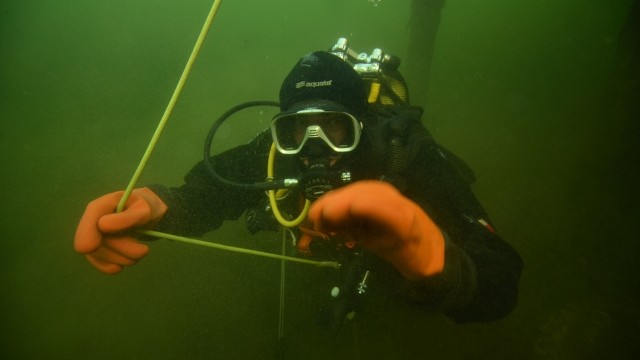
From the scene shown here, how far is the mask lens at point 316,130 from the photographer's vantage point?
184 cm

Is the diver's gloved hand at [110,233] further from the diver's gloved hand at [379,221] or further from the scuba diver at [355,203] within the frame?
the diver's gloved hand at [379,221]

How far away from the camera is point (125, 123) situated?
678cm

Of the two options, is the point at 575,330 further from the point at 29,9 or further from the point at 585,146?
the point at 29,9

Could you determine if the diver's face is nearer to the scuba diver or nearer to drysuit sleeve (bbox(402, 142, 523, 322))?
the scuba diver

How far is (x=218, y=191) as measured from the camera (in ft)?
8.30

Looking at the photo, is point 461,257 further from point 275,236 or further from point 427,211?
point 275,236

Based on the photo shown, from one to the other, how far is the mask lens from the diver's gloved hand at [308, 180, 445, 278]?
898mm

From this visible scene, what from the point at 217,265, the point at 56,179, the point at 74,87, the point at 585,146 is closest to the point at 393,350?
the point at 217,265

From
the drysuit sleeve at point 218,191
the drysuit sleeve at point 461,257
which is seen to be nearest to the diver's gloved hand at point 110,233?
the drysuit sleeve at point 218,191

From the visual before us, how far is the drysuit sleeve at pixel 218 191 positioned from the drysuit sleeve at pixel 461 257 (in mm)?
1269

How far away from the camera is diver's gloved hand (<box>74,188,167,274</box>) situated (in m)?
1.48

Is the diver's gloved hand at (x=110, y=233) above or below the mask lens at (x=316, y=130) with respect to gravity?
below

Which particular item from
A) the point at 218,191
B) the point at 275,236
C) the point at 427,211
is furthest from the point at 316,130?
the point at 275,236

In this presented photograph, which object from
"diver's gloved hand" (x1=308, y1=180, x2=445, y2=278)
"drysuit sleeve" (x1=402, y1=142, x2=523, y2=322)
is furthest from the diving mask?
"diver's gloved hand" (x1=308, y1=180, x2=445, y2=278)
